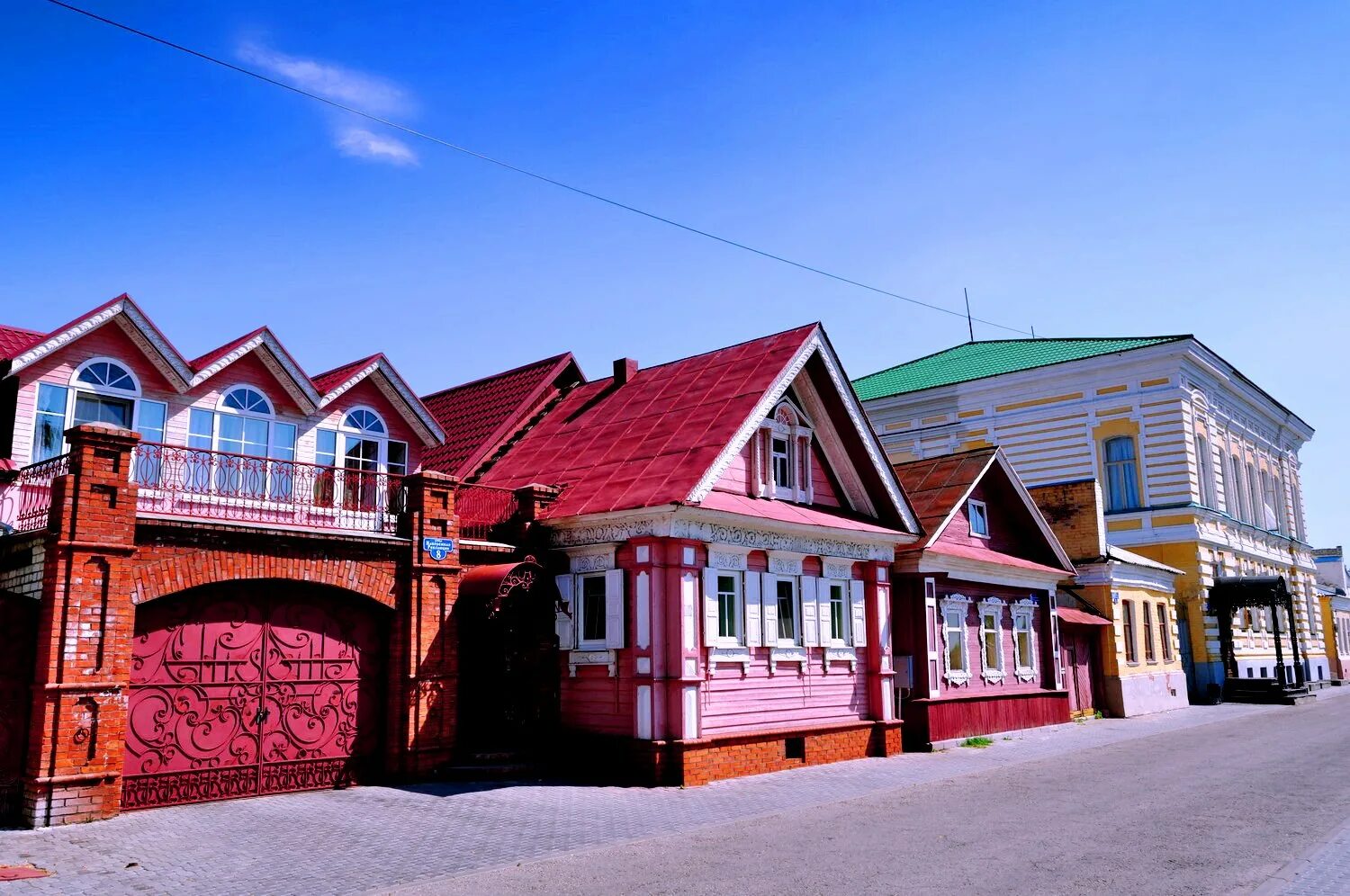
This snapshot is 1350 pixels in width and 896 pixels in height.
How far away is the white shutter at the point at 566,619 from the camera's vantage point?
16.8 metres

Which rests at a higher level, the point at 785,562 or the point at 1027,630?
the point at 785,562

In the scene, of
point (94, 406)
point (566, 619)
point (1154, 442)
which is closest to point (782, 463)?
point (566, 619)

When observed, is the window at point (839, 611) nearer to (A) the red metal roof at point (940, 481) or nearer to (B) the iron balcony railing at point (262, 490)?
(A) the red metal roof at point (940, 481)

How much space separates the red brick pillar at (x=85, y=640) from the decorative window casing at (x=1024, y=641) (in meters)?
19.2

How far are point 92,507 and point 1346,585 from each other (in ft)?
261

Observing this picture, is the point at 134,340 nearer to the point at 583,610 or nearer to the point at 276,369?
the point at 276,369

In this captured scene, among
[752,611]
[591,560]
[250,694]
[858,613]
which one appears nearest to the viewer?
[250,694]

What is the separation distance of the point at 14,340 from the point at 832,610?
46.5 ft

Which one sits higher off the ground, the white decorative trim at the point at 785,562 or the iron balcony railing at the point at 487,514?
the iron balcony railing at the point at 487,514

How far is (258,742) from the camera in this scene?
13.6 metres

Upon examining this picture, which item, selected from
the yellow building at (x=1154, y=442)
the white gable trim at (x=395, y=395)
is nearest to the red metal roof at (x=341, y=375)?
the white gable trim at (x=395, y=395)

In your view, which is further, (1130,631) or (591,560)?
(1130,631)

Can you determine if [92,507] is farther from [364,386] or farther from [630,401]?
[630,401]

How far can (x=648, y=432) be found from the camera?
61.4 feet
